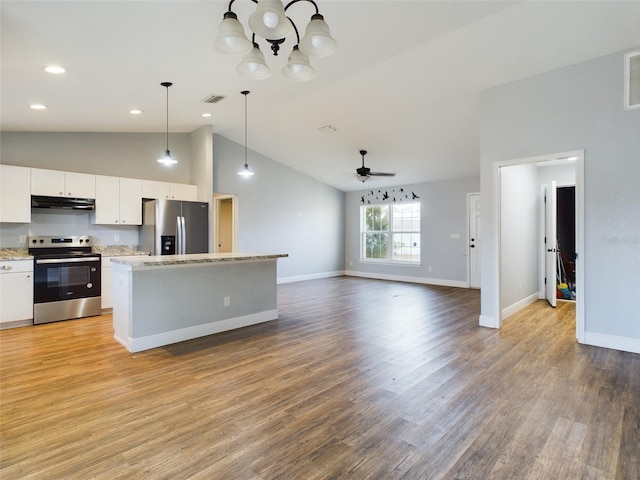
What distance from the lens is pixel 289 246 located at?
8523mm

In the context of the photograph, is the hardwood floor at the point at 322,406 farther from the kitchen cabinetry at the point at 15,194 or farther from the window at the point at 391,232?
the window at the point at 391,232

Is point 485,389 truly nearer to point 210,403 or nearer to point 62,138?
point 210,403

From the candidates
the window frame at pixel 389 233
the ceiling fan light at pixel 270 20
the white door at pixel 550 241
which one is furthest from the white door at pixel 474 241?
the ceiling fan light at pixel 270 20

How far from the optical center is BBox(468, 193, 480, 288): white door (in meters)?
7.52

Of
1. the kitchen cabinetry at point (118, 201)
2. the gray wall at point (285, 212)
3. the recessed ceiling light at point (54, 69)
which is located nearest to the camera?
the recessed ceiling light at point (54, 69)

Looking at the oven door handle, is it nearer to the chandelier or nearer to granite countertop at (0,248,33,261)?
granite countertop at (0,248,33,261)

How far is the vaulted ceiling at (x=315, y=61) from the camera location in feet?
8.71

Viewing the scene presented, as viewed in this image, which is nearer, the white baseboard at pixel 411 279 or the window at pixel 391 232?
the white baseboard at pixel 411 279

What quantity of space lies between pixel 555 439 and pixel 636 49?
3.68 m

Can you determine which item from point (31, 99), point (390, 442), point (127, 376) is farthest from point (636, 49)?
point (31, 99)

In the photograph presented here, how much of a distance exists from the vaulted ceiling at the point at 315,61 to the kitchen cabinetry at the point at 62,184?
0.67 metres

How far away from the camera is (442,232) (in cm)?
809

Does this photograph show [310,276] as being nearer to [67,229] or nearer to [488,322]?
[488,322]

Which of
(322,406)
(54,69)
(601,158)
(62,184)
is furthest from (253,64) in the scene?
(62,184)
